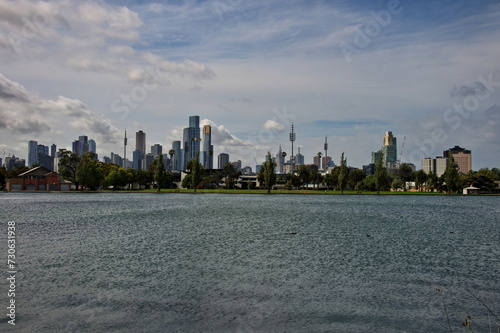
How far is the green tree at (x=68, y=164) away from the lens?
16762 centimetres

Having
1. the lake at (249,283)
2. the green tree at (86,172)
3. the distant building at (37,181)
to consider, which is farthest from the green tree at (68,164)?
the lake at (249,283)

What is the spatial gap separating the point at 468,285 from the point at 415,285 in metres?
2.74

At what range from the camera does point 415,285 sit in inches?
802

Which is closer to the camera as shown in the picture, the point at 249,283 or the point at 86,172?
the point at 249,283

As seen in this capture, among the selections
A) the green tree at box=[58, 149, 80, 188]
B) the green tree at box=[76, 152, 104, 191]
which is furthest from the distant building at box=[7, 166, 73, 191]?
the green tree at box=[76, 152, 104, 191]

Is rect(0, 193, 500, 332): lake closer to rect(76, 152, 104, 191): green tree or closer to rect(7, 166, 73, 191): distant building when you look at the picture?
rect(76, 152, 104, 191): green tree

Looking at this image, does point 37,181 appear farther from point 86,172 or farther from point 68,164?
point 86,172

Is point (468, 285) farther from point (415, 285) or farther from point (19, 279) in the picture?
point (19, 279)

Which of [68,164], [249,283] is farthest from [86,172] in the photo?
[249,283]

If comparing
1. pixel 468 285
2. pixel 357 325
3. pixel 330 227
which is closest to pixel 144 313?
pixel 357 325

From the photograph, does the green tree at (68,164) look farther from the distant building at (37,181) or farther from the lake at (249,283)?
the lake at (249,283)

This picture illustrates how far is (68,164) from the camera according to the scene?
16875 cm

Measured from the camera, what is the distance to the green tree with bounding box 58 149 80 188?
167625mm

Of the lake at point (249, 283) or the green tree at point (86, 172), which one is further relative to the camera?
the green tree at point (86, 172)
